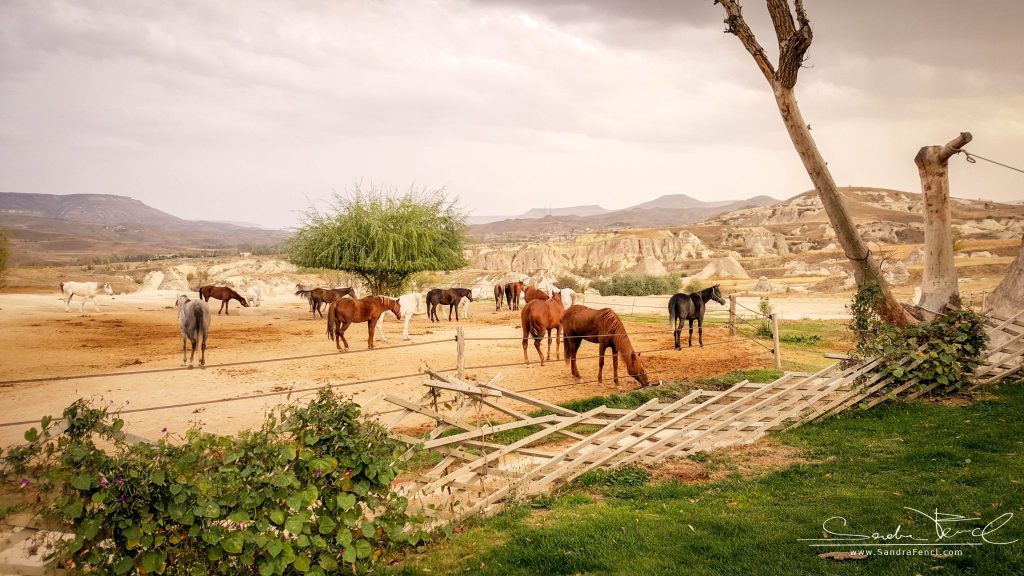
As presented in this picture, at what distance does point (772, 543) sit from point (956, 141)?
8383 mm

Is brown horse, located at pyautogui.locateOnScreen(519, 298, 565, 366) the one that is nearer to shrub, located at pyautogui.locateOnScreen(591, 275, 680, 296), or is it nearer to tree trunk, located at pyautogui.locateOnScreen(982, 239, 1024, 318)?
tree trunk, located at pyautogui.locateOnScreen(982, 239, 1024, 318)

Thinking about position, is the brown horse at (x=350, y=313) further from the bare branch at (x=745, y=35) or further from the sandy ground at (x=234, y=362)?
the bare branch at (x=745, y=35)

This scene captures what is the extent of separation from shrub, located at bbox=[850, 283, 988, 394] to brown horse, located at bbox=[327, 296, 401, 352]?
1224 centimetres

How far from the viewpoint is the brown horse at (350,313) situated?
53.0ft

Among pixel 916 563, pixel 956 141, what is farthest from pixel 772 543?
→ pixel 956 141

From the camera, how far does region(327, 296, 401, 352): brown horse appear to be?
1616 centimetres

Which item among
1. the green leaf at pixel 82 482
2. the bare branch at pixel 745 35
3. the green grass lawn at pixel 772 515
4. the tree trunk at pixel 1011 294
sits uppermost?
the bare branch at pixel 745 35

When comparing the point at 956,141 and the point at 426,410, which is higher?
the point at 956,141

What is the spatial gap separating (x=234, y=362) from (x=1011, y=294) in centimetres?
1575

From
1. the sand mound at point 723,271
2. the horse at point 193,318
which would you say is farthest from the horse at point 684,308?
the sand mound at point 723,271

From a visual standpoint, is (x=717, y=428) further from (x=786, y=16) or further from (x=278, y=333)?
(x=278, y=333)

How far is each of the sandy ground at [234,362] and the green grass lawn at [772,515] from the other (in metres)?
2.65

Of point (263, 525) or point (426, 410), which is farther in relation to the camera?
point (426, 410)

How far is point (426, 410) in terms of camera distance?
5.43 m
